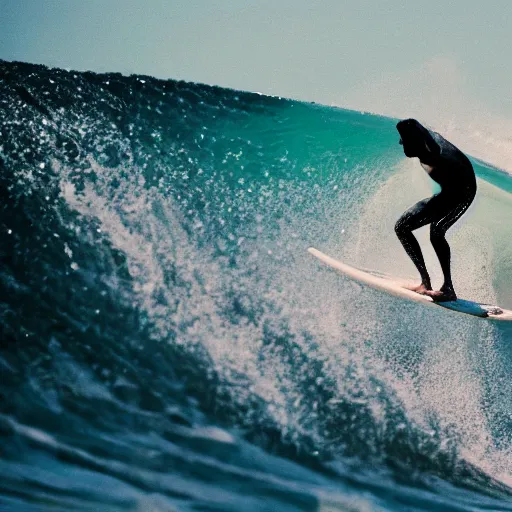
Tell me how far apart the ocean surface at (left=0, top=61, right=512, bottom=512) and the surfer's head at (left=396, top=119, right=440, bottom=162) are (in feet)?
Answer: 5.50

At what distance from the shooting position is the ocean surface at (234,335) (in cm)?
382

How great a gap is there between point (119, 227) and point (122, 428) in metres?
1.78

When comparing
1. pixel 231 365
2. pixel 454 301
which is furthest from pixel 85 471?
pixel 454 301

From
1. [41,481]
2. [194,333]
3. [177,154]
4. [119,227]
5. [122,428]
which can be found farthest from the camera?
[177,154]

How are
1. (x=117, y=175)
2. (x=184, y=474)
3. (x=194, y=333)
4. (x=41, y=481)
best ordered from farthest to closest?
(x=117, y=175) → (x=194, y=333) → (x=184, y=474) → (x=41, y=481)

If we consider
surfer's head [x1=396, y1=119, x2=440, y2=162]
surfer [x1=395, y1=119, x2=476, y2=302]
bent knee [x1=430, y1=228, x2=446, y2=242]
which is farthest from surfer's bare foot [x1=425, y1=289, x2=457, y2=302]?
surfer's head [x1=396, y1=119, x2=440, y2=162]

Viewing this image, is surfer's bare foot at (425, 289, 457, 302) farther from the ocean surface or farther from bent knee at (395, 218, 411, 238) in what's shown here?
the ocean surface

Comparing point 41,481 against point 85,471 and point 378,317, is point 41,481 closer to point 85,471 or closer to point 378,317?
point 85,471

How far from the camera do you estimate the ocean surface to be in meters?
3.82

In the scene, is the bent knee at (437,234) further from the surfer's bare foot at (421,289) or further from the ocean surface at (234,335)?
the ocean surface at (234,335)

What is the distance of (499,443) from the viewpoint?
4387mm

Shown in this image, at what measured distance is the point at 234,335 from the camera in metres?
4.33

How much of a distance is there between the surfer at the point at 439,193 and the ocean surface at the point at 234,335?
114 centimetres

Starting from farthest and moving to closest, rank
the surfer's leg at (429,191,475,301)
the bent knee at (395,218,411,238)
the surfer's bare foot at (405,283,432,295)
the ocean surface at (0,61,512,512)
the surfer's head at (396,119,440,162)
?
the ocean surface at (0,61,512,512)
the surfer's bare foot at (405,283,432,295)
the bent knee at (395,218,411,238)
the surfer's leg at (429,191,475,301)
the surfer's head at (396,119,440,162)
